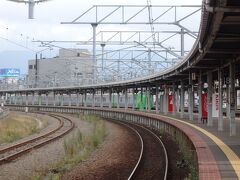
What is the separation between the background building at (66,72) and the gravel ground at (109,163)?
35391mm

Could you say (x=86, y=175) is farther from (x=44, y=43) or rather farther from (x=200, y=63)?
(x=44, y=43)

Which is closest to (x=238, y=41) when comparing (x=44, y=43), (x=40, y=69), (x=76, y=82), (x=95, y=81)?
(x=44, y=43)

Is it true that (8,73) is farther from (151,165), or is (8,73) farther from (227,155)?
(227,155)

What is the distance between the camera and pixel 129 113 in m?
52.5

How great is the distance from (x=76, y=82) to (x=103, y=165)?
2611 inches

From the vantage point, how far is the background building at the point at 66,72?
3100 inches

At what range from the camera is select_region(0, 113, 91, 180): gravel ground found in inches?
651

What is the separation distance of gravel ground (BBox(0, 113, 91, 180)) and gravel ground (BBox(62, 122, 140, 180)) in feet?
4.37

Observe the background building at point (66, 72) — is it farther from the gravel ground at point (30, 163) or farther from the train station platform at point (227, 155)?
the train station platform at point (227, 155)

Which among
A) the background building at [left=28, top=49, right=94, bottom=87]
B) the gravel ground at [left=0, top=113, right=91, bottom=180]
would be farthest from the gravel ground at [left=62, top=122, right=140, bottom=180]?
the background building at [left=28, top=49, right=94, bottom=87]

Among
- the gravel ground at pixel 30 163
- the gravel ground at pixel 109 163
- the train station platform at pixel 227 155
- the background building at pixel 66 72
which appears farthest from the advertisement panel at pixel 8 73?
the train station platform at pixel 227 155

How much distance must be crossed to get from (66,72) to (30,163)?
7040cm

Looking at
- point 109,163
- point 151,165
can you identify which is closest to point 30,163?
point 109,163

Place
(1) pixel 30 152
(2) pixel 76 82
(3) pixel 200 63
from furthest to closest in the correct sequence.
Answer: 1. (2) pixel 76 82
2. (3) pixel 200 63
3. (1) pixel 30 152
